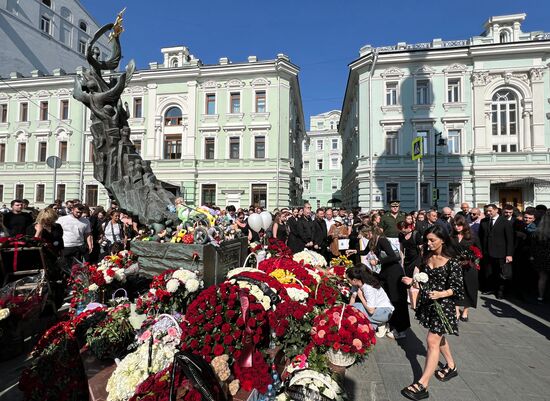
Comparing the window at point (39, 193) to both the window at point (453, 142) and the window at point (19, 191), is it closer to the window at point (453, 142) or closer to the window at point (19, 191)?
the window at point (19, 191)

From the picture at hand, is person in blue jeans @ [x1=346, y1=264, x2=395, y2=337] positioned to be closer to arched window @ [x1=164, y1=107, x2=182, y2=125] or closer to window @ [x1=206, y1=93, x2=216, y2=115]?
window @ [x1=206, y1=93, x2=216, y2=115]

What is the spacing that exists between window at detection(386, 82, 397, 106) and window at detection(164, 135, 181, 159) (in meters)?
16.6

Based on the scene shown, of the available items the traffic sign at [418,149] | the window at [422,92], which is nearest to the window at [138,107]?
the traffic sign at [418,149]

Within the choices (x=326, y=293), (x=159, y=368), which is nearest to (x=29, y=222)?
(x=159, y=368)

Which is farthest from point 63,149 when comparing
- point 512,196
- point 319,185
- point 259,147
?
point 319,185

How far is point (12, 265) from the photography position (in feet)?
14.7

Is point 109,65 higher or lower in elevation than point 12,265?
higher

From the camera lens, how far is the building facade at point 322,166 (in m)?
56.4

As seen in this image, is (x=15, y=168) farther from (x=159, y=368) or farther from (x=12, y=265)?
(x=159, y=368)

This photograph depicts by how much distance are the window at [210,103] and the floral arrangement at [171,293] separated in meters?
23.3

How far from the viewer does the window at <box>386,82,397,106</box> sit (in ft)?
74.9

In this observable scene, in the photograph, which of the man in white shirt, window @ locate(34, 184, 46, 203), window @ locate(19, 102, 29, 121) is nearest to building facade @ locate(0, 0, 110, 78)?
window @ locate(19, 102, 29, 121)

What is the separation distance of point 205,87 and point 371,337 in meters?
25.3

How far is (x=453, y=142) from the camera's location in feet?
72.3
